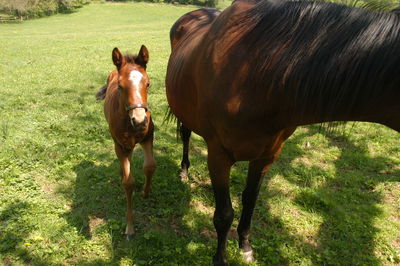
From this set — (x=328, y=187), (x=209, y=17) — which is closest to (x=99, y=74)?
(x=209, y=17)

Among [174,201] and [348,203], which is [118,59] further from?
[348,203]

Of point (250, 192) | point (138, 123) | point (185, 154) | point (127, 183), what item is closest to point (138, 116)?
point (138, 123)

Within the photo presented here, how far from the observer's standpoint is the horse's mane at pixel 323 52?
4.04 feet

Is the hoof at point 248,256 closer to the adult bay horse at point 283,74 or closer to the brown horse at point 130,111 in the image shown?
the adult bay horse at point 283,74

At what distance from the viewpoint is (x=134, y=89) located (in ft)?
7.63

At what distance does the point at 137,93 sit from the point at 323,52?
1.45 m

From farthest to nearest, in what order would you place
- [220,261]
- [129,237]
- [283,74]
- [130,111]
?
[129,237] → [220,261] → [130,111] → [283,74]

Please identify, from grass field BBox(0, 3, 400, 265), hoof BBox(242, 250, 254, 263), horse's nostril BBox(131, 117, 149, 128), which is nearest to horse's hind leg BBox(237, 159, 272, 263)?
hoof BBox(242, 250, 254, 263)

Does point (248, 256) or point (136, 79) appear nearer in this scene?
point (136, 79)

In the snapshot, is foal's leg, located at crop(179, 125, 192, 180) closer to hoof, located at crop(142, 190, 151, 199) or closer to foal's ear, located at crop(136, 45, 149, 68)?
hoof, located at crop(142, 190, 151, 199)

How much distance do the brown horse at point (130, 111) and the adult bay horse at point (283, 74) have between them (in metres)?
0.47

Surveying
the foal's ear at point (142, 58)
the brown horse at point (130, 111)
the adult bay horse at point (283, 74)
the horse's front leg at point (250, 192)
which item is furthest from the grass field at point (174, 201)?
the foal's ear at point (142, 58)

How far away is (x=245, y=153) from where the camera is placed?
191 cm

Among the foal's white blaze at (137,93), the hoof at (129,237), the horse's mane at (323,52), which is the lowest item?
the hoof at (129,237)
